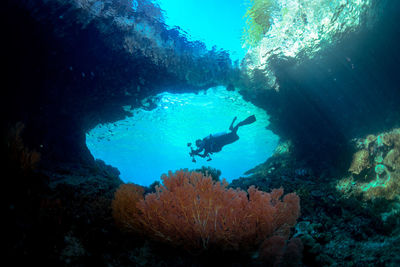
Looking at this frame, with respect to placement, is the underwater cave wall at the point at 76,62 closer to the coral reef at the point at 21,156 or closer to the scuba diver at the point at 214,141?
the coral reef at the point at 21,156

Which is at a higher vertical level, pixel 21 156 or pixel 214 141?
pixel 214 141

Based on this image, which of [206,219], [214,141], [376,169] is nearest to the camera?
[206,219]

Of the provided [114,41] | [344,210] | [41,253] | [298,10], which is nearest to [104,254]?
[41,253]

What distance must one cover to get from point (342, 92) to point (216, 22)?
311 inches

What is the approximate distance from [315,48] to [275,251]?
10.1 metres

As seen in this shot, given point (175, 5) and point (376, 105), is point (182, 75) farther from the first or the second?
point (376, 105)

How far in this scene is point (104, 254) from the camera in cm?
263

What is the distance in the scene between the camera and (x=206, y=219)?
261 centimetres

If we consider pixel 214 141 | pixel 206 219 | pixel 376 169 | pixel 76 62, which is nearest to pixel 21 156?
pixel 206 219

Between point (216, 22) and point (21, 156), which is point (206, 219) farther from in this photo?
point (216, 22)

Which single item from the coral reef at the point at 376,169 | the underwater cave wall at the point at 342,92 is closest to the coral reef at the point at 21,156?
the coral reef at the point at 376,169

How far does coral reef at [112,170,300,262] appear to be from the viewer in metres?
2.60

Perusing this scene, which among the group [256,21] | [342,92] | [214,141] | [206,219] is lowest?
[206,219]

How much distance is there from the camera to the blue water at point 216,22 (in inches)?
402
